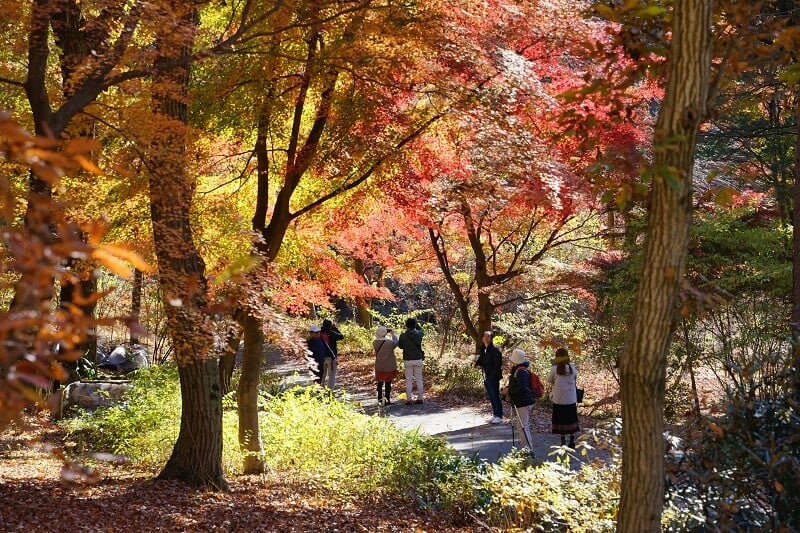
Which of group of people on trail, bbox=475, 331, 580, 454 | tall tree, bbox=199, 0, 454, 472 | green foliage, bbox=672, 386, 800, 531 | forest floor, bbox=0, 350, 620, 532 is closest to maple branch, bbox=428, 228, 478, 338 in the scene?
group of people on trail, bbox=475, 331, 580, 454

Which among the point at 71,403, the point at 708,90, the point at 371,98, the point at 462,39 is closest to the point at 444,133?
the point at 371,98

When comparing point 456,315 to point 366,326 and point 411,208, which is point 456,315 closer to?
point 366,326

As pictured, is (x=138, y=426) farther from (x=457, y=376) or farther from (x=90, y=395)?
(x=457, y=376)

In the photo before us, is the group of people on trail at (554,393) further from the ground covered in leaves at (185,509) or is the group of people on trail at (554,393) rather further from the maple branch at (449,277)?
the maple branch at (449,277)

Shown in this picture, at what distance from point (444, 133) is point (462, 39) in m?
1.69

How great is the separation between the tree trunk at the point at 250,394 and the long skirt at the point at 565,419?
3.85 meters

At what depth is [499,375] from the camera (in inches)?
503

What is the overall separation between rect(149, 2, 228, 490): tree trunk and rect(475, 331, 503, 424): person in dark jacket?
5.36m

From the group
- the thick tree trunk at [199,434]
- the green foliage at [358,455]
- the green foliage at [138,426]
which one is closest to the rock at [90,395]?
the green foliage at [138,426]

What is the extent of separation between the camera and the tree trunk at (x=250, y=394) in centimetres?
940

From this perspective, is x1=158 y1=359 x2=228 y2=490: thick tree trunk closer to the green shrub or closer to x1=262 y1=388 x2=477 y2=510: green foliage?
x1=262 y1=388 x2=477 y2=510: green foliage

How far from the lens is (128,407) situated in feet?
38.1

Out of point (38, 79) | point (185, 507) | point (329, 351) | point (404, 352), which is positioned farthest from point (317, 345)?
point (38, 79)

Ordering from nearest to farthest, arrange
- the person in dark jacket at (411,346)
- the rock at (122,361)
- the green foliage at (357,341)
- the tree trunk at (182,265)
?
the tree trunk at (182,265) → the person in dark jacket at (411,346) → the rock at (122,361) → the green foliage at (357,341)
